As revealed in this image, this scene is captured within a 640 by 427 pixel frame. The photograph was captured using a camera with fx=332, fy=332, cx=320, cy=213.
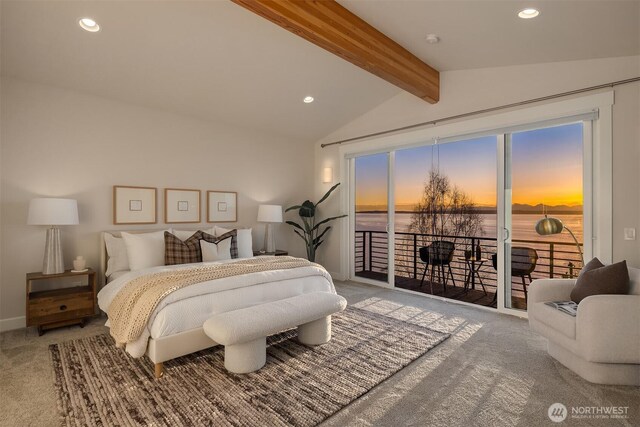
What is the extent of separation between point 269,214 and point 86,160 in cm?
245

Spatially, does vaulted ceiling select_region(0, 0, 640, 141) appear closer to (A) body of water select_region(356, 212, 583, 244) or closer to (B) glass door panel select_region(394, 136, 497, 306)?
(B) glass door panel select_region(394, 136, 497, 306)

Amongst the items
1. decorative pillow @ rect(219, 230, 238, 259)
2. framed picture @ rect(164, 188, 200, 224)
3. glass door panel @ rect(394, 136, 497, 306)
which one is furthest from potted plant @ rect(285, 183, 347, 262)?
framed picture @ rect(164, 188, 200, 224)

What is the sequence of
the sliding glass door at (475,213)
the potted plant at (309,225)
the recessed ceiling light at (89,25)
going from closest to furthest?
the recessed ceiling light at (89,25) → the sliding glass door at (475,213) → the potted plant at (309,225)

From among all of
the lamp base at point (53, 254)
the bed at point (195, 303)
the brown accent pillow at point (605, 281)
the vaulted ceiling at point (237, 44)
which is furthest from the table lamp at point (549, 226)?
the lamp base at point (53, 254)

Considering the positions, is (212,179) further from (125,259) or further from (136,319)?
(136,319)

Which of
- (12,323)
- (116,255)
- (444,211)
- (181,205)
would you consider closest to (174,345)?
(116,255)

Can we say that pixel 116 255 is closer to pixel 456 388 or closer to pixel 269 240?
pixel 269 240

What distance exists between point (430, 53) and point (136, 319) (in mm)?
4003

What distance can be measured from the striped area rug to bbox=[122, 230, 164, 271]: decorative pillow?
83cm

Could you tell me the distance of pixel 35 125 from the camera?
361 centimetres

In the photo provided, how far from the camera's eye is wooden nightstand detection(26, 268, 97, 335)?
3.30 meters

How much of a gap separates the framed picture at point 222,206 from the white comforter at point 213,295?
164cm

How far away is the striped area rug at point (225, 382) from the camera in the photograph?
205cm

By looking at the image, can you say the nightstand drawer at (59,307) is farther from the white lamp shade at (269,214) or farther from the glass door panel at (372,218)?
the glass door panel at (372,218)
